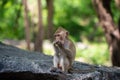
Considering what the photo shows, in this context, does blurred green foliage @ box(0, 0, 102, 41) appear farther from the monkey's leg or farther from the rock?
the monkey's leg

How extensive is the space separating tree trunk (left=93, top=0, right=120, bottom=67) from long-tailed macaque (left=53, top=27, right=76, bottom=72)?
22.8 ft

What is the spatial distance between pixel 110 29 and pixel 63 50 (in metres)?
7.32

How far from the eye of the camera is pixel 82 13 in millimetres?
25656

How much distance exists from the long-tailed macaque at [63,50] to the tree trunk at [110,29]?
694 centimetres

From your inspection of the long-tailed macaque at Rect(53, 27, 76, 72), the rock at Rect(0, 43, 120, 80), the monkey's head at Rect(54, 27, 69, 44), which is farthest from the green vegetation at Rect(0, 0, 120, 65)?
the monkey's head at Rect(54, 27, 69, 44)

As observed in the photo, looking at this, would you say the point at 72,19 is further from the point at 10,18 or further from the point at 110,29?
the point at 110,29

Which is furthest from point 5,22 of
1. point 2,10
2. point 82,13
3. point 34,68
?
point 34,68

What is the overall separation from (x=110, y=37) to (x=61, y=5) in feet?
31.3

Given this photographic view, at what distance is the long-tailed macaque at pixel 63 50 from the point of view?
297 inches

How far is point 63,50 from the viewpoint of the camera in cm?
771

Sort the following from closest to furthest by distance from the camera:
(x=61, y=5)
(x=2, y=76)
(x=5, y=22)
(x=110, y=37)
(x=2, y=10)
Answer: (x=2, y=76) → (x=110, y=37) → (x=2, y=10) → (x=5, y=22) → (x=61, y=5)

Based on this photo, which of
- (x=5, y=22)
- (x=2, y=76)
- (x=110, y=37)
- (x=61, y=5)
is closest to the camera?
(x=2, y=76)

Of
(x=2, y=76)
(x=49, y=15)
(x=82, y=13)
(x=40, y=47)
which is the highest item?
(x=82, y=13)

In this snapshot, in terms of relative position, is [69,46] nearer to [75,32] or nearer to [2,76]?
[2,76]
